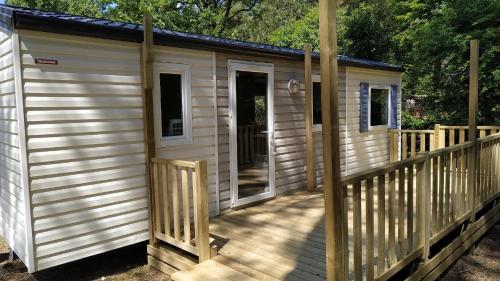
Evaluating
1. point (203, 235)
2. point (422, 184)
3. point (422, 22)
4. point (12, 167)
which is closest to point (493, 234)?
point (422, 184)

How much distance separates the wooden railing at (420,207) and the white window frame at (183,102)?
79.1 inches

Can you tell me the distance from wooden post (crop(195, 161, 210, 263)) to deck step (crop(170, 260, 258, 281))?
A: 0.12m

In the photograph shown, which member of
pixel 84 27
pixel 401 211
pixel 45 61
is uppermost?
pixel 84 27

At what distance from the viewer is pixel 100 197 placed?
11.7 ft

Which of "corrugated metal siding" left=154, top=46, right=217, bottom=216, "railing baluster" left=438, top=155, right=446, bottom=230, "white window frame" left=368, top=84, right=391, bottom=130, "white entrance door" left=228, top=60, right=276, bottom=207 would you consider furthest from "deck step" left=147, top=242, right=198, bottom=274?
"white window frame" left=368, top=84, right=391, bottom=130

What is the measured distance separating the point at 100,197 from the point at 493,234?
4970 millimetres

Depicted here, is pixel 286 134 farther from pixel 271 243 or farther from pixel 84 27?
pixel 84 27

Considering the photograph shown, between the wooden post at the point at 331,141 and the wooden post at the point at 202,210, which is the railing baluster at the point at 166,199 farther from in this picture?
the wooden post at the point at 331,141

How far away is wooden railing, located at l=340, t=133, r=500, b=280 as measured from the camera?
2.51 metres

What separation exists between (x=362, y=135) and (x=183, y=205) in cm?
487

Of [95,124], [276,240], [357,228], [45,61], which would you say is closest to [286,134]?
[276,240]

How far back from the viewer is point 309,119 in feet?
18.6

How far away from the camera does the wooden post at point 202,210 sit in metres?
3.26

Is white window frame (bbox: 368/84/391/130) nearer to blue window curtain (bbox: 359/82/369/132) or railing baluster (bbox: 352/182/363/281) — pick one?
blue window curtain (bbox: 359/82/369/132)
